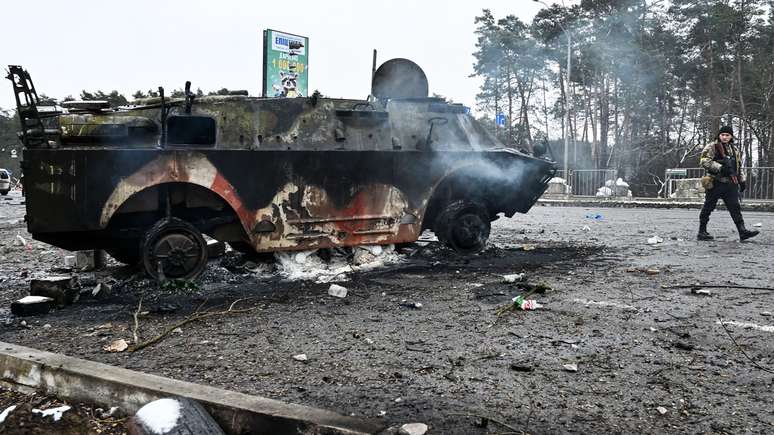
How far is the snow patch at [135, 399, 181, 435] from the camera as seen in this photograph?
2.60m

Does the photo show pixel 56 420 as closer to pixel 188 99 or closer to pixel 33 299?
pixel 33 299

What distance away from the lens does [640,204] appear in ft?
67.6

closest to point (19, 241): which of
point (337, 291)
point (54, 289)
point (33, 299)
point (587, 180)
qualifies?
point (54, 289)

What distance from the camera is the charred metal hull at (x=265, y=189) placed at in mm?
5641

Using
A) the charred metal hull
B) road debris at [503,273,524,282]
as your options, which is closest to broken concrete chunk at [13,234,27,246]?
the charred metal hull

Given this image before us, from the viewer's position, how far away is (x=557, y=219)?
1538 centimetres

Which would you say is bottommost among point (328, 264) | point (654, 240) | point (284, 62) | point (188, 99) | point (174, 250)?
point (328, 264)

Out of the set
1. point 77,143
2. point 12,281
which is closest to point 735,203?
point 77,143

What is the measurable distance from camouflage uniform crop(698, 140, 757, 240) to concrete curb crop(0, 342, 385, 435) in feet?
27.9

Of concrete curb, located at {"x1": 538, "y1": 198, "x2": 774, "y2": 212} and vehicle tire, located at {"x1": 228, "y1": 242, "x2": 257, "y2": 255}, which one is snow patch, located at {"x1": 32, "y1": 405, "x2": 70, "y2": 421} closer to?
vehicle tire, located at {"x1": 228, "y1": 242, "x2": 257, "y2": 255}

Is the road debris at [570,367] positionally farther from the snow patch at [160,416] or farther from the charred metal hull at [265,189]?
the charred metal hull at [265,189]

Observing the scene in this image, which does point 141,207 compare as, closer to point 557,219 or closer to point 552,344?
point 552,344

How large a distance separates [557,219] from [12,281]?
11.8 m

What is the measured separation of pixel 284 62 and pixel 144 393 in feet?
41.9
